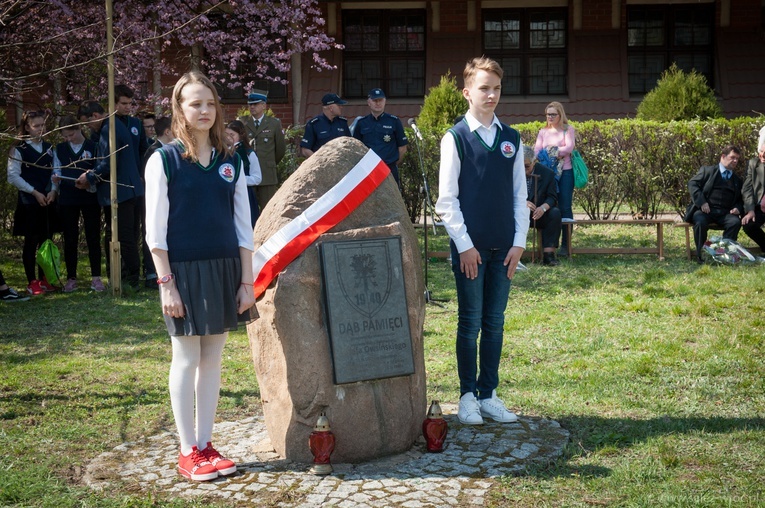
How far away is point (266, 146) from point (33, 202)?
2825mm

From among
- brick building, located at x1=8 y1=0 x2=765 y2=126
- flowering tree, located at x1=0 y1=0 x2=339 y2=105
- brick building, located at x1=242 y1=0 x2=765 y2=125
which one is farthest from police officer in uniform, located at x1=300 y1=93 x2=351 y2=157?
brick building, located at x1=8 y1=0 x2=765 y2=126

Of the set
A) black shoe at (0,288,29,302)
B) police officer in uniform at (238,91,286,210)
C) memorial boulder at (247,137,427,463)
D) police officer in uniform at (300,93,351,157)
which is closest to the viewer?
memorial boulder at (247,137,427,463)

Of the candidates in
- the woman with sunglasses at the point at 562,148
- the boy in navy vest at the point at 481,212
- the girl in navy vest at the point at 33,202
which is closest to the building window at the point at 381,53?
the woman with sunglasses at the point at 562,148

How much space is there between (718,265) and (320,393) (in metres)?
6.98

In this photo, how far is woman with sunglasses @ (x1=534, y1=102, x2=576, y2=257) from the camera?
37.9ft

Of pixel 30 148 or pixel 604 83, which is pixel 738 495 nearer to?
pixel 30 148

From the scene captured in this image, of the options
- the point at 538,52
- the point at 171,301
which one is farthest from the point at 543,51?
the point at 171,301

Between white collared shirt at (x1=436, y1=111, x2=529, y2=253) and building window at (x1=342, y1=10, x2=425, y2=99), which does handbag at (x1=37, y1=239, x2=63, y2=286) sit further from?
building window at (x1=342, y1=10, x2=425, y2=99)

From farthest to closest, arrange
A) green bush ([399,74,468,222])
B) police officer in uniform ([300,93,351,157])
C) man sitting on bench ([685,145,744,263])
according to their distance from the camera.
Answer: green bush ([399,74,468,222]), police officer in uniform ([300,93,351,157]), man sitting on bench ([685,145,744,263])

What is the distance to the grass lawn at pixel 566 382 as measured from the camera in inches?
173

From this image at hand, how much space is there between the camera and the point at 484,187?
5.11 m

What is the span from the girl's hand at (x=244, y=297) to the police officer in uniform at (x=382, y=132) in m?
7.43

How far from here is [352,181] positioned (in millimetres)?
4918

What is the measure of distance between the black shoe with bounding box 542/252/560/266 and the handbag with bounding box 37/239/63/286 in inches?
215
